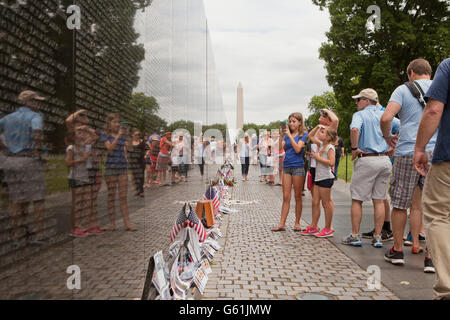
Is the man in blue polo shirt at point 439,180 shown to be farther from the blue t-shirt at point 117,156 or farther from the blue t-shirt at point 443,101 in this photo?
the blue t-shirt at point 117,156

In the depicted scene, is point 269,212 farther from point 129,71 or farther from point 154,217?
point 129,71

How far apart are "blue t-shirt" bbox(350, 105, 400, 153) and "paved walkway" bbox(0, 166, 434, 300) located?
1415 millimetres

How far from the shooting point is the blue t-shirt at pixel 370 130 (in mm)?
5602

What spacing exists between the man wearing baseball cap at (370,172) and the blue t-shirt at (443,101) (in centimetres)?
227

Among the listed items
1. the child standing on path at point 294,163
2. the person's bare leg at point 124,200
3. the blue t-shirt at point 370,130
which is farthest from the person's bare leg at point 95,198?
the child standing on path at point 294,163

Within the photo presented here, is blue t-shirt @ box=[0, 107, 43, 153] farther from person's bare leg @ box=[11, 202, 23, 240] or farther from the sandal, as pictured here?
the sandal

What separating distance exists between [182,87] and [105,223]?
392 cm

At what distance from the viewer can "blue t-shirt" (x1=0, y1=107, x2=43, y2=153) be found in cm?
168

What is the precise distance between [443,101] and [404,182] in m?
1.67

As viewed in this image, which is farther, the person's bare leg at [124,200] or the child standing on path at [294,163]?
the child standing on path at [294,163]

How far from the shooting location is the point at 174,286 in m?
3.27

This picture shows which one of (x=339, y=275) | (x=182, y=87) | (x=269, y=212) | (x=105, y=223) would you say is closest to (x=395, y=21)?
(x=269, y=212)

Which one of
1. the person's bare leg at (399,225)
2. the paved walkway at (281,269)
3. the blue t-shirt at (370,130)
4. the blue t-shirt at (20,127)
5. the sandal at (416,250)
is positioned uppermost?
the blue t-shirt at (370,130)
